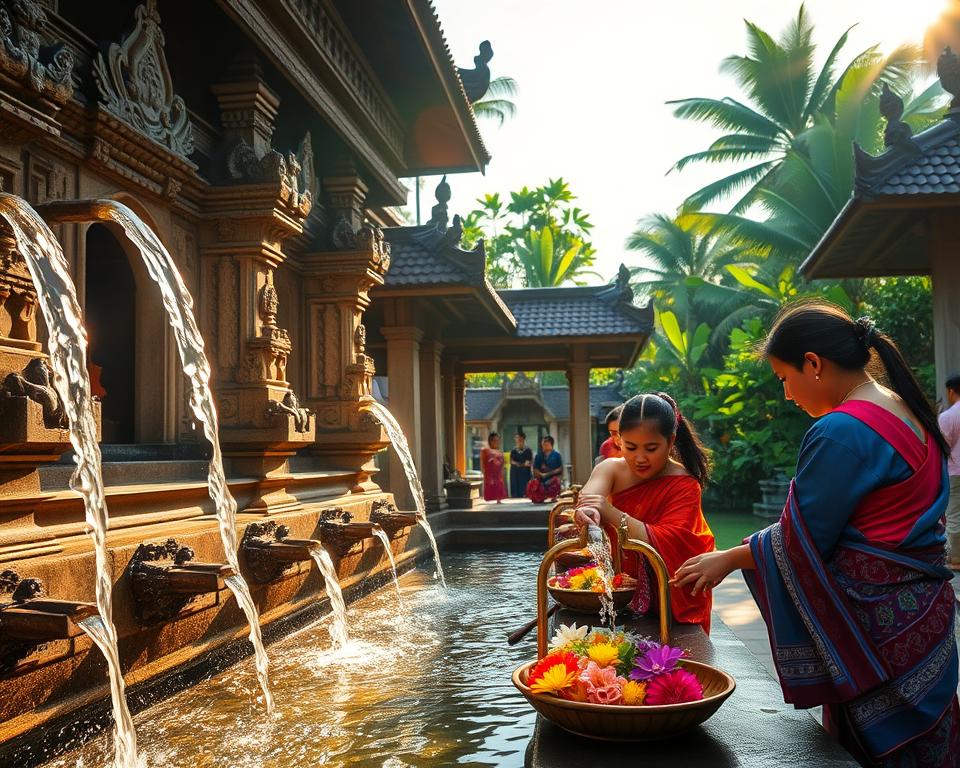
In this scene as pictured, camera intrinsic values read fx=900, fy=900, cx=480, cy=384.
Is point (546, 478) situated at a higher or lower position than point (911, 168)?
lower

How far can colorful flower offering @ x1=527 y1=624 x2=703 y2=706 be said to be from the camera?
2.17 metres

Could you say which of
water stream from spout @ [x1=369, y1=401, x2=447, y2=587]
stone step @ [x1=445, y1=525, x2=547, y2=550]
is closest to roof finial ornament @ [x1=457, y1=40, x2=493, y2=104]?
water stream from spout @ [x1=369, y1=401, x2=447, y2=587]

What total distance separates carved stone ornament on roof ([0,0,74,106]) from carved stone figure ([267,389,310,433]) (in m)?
2.65

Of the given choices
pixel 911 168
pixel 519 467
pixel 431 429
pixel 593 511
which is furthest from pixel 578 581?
pixel 519 467

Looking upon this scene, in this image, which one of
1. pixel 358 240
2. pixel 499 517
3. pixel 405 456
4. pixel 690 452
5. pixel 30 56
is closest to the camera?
pixel 690 452

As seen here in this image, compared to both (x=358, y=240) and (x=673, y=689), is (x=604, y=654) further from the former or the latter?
(x=358, y=240)

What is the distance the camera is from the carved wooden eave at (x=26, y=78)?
12.2 feet

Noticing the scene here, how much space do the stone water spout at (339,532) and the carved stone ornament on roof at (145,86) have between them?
9.31 ft

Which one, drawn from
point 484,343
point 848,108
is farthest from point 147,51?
point 848,108

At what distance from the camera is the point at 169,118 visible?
5.99m

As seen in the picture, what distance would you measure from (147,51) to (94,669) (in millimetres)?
3893

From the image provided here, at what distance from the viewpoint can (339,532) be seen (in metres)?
6.85

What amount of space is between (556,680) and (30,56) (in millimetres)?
3385

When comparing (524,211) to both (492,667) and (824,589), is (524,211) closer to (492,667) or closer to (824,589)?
(492,667)
